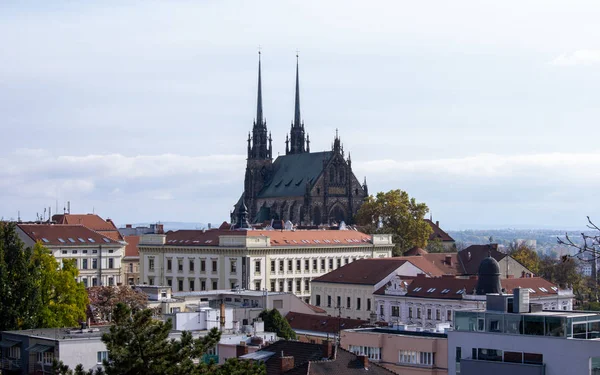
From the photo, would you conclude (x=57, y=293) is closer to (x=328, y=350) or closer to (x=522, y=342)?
(x=328, y=350)

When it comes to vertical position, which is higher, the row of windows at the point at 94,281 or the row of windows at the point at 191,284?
the row of windows at the point at 94,281

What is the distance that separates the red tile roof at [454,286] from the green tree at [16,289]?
3769cm

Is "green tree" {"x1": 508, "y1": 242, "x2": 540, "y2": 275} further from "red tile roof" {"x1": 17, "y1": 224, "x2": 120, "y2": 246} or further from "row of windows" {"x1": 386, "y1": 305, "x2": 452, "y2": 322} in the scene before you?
"red tile roof" {"x1": 17, "y1": 224, "x2": 120, "y2": 246}

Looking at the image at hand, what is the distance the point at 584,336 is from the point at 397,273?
6031 centimetres

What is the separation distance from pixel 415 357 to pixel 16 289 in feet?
83.2

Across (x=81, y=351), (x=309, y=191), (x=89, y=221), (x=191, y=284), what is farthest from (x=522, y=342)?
(x=309, y=191)

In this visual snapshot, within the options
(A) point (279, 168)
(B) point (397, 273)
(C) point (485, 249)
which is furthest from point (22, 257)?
(A) point (279, 168)

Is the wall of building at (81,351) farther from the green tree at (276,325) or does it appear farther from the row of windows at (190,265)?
the row of windows at (190,265)

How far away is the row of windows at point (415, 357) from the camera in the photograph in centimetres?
5828

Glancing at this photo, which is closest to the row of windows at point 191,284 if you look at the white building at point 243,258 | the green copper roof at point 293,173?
the white building at point 243,258

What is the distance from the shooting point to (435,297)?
9619cm

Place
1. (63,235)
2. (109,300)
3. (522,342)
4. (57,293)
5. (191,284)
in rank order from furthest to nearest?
1. (191,284)
2. (63,235)
3. (109,300)
4. (57,293)
5. (522,342)

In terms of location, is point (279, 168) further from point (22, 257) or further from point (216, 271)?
point (22, 257)

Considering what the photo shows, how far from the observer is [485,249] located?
126750 millimetres
